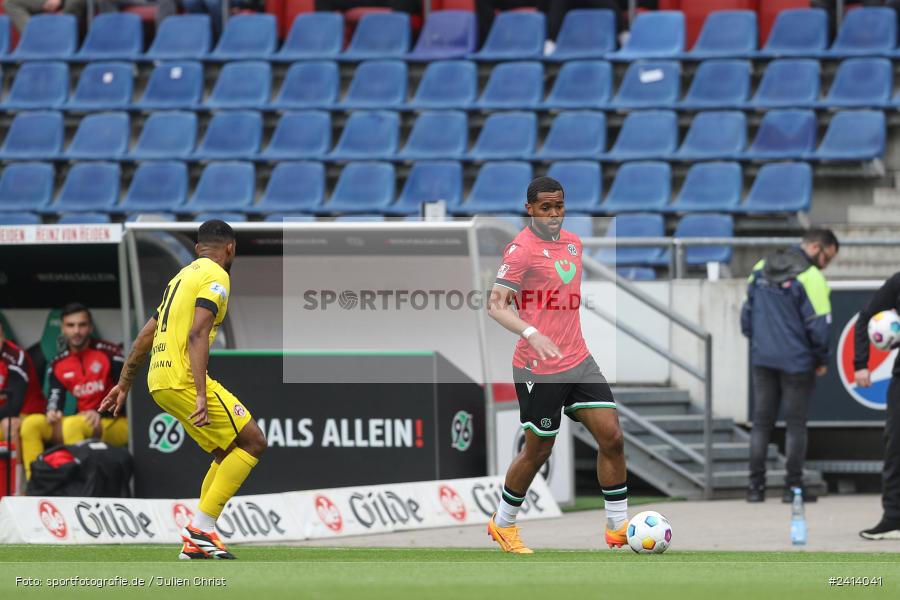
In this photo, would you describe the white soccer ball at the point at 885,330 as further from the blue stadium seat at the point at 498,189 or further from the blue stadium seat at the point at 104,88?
the blue stadium seat at the point at 104,88

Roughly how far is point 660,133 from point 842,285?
4.16m

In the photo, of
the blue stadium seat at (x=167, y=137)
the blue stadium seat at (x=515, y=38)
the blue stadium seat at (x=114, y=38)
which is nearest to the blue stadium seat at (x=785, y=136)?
the blue stadium seat at (x=515, y=38)

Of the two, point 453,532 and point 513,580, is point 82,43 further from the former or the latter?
point 513,580

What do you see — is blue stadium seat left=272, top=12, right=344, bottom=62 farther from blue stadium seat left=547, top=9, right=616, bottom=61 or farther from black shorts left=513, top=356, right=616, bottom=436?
black shorts left=513, top=356, right=616, bottom=436

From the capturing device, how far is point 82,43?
22.6 m

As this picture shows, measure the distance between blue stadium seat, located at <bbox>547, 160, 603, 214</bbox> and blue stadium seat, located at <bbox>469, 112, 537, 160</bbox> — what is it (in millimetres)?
654

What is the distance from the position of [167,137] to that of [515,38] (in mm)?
4724

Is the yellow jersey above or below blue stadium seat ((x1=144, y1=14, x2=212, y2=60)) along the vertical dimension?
below

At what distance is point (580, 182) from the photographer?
Result: 17.5m

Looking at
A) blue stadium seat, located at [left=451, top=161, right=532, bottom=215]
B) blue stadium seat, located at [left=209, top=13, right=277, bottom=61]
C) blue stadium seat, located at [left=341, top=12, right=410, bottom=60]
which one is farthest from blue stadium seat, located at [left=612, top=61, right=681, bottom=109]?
blue stadium seat, located at [left=209, top=13, right=277, bottom=61]

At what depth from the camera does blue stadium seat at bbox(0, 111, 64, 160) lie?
20.6 metres

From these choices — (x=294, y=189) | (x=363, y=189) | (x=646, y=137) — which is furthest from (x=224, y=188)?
(x=646, y=137)

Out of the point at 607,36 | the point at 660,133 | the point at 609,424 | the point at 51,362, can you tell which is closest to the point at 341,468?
the point at 51,362

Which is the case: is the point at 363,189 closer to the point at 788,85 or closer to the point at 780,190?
the point at 780,190
